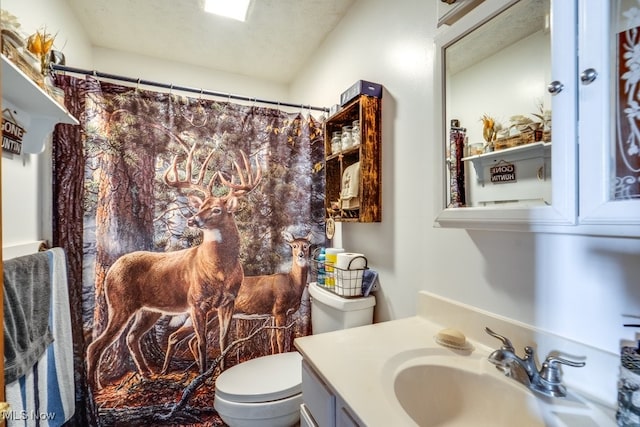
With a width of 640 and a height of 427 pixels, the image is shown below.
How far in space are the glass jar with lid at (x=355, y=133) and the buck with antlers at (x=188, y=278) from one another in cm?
64

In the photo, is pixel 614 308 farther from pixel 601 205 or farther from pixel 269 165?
pixel 269 165

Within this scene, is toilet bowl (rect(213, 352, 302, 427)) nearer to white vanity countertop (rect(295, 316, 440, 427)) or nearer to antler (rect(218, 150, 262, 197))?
white vanity countertop (rect(295, 316, 440, 427))

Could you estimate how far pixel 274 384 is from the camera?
1.35 m

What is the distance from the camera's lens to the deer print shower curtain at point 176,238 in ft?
4.70

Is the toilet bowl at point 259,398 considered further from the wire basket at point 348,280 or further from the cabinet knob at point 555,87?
the cabinet knob at point 555,87

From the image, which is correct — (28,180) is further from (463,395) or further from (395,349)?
(463,395)

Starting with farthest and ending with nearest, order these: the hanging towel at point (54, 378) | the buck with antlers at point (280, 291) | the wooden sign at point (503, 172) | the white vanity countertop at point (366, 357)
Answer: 1. the buck with antlers at point (280, 291)
2. the hanging towel at point (54, 378)
3. the wooden sign at point (503, 172)
4. the white vanity countertop at point (366, 357)

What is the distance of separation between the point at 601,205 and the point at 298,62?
7.77 feet

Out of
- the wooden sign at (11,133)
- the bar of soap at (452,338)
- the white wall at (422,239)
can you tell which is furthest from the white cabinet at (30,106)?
the bar of soap at (452,338)

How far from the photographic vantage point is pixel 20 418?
971 millimetres

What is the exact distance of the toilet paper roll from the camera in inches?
53.9

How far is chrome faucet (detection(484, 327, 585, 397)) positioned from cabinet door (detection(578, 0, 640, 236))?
1.31 ft

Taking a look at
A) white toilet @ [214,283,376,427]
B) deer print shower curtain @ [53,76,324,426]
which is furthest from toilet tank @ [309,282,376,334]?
deer print shower curtain @ [53,76,324,426]

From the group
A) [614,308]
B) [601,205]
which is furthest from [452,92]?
[614,308]
